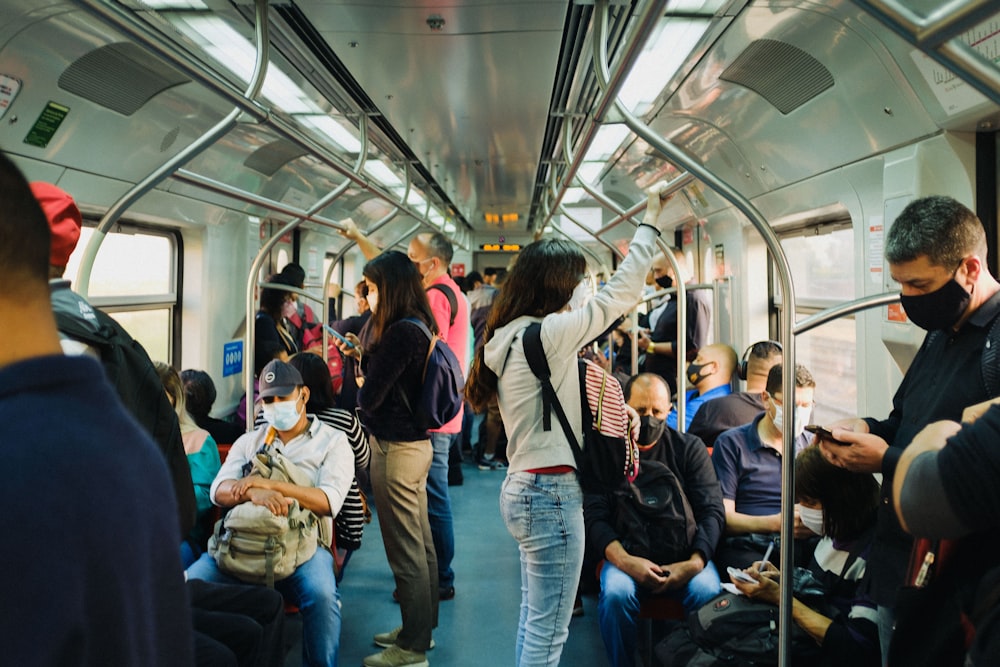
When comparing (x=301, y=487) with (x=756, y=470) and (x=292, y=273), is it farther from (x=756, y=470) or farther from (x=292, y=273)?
(x=292, y=273)

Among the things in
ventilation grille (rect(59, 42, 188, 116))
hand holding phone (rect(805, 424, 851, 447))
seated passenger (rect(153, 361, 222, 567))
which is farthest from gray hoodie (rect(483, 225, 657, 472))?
ventilation grille (rect(59, 42, 188, 116))

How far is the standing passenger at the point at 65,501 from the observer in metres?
0.63

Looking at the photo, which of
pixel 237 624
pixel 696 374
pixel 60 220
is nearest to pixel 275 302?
pixel 696 374

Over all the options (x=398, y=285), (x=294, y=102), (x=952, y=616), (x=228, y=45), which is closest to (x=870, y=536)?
(x=952, y=616)

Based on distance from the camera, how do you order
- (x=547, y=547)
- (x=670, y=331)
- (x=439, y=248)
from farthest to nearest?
(x=670, y=331) → (x=439, y=248) → (x=547, y=547)

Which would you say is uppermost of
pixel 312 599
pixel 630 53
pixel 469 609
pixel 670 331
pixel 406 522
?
pixel 630 53

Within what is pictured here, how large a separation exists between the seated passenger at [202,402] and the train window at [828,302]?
361cm

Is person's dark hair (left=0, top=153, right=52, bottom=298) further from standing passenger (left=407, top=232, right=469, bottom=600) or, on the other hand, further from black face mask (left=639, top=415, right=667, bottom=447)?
standing passenger (left=407, top=232, right=469, bottom=600)

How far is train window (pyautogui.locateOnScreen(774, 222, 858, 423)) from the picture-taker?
14.7 feet

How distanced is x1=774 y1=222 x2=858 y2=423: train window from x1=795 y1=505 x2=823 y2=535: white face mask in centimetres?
190

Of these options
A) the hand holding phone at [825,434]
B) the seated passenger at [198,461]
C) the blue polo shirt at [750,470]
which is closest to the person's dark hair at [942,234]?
the hand holding phone at [825,434]

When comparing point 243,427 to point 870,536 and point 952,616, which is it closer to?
point 870,536

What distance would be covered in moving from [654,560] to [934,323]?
5.14 ft

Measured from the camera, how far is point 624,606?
282cm
